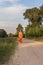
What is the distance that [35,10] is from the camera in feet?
292

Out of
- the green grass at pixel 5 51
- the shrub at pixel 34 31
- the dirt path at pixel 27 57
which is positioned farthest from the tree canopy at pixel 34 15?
the green grass at pixel 5 51

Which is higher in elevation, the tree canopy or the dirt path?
the tree canopy

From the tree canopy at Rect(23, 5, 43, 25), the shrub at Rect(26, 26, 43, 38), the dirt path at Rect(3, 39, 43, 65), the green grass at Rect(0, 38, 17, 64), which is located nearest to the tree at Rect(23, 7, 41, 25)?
the tree canopy at Rect(23, 5, 43, 25)

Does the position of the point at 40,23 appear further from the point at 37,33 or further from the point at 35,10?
the point at 37,33

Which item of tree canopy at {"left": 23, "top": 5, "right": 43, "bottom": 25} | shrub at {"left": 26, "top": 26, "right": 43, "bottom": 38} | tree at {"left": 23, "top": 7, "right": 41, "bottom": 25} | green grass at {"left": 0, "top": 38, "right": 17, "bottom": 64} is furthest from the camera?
tree at {"left": 23, "top": 7, "right": 41, "bottom": 25}

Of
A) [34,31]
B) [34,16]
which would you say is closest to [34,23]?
[34,16]

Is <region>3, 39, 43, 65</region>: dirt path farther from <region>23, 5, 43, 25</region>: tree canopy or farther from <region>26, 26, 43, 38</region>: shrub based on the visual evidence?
<region>23, 5, 43, 25</region>: tree canopy

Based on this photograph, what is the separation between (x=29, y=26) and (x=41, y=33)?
879cm

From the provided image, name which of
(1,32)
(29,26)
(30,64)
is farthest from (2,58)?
(29,26)

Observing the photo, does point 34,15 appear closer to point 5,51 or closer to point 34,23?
point 34,23

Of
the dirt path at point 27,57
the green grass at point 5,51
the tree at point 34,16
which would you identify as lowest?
the dirt path at point 27,57

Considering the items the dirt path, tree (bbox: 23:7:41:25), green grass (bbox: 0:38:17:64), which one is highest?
tree (bbox: 23:7:41:25)

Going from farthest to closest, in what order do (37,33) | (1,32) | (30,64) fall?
1. (37,33)
2. (1,32)
3. (30,64)

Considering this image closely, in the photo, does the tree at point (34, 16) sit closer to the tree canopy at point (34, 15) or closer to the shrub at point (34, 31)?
the tree canopy at point (34, 15)
